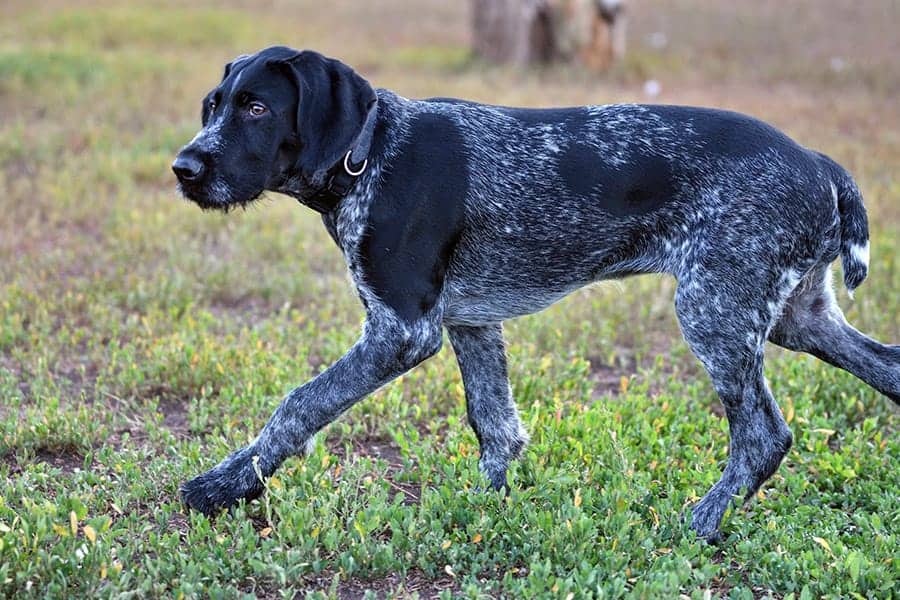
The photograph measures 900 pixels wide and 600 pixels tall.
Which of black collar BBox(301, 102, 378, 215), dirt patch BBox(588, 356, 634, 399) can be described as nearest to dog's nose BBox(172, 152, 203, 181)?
black collar BBox(301, 102, 378, 215)

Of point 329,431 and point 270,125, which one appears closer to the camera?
point 270,125

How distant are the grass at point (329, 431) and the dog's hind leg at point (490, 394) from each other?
0.13 metres

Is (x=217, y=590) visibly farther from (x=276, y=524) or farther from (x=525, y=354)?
(x=525, y=354)

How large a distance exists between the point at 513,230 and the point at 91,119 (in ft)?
28.2

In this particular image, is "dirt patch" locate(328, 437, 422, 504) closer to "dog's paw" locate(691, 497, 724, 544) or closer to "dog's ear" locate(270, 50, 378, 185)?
"dog's paw" locate(691, 497, 724, 544)

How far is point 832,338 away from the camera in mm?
5141

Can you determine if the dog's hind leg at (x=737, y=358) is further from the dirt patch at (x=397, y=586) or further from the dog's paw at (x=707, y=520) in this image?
the dirt patch at (x=397, y=586)

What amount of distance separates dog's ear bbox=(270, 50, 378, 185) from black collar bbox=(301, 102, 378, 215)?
6 cm

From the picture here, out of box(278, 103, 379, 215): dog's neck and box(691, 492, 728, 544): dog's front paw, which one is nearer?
box(278, 103, 379, 215): dog's neck

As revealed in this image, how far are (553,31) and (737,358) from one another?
1244cm

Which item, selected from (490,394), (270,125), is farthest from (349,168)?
(490,394)

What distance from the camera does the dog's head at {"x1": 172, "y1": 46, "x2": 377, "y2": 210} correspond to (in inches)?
177

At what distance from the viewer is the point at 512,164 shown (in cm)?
489

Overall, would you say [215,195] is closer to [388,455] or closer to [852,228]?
[388,455]
